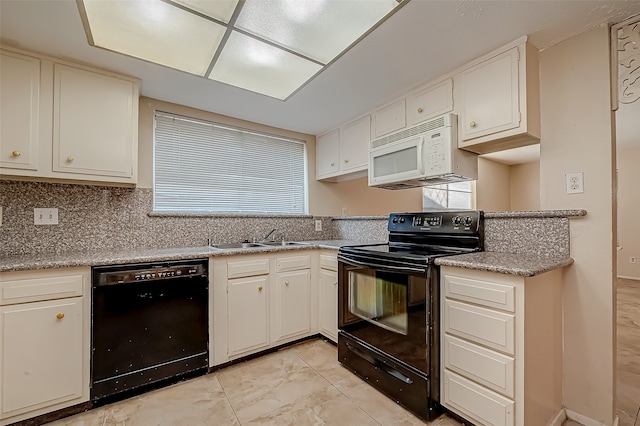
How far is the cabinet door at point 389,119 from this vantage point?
242 cm

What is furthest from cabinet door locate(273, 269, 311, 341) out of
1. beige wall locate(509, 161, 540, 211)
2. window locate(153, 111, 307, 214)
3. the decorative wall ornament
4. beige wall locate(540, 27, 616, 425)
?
beige wall locate(509, 161, 540, 211)

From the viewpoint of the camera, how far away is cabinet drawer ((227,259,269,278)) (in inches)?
86.0

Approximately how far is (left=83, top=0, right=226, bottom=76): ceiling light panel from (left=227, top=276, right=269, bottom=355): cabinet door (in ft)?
5.25

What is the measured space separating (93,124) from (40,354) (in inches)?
56.6

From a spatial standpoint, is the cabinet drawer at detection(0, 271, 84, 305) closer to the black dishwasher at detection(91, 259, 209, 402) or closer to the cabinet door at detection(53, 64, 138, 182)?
the black dishwasher at detection(91, 259, 209, 402)

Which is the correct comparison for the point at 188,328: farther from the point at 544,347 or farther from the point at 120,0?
the point at 544,347

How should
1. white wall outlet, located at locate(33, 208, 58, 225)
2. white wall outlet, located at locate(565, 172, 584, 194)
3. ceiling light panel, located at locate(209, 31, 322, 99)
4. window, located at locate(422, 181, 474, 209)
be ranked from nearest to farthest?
white wall outlet, located at locate(565, 172, 584, 194) → ceiling light panel, located at locate(209, 31, 322, 99) → white wall outlet, located at locate(33, 208, 58, 225) → window, located at locate(422, 181, 474, 209)

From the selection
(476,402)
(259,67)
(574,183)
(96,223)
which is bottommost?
(476,402)

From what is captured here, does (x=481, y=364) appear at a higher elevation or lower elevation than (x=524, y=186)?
lower

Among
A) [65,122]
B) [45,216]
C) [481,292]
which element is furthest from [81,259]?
[481,292]

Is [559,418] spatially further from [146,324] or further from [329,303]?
[146,324]

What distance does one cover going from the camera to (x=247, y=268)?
225 cm

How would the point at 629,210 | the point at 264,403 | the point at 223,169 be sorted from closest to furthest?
the point at 264,403 < the point at 223,169 < the point at 629,210

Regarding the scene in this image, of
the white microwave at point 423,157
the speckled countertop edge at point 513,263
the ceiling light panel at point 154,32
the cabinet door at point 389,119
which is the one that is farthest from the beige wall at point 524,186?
the ceiling light panel at point 154,32
